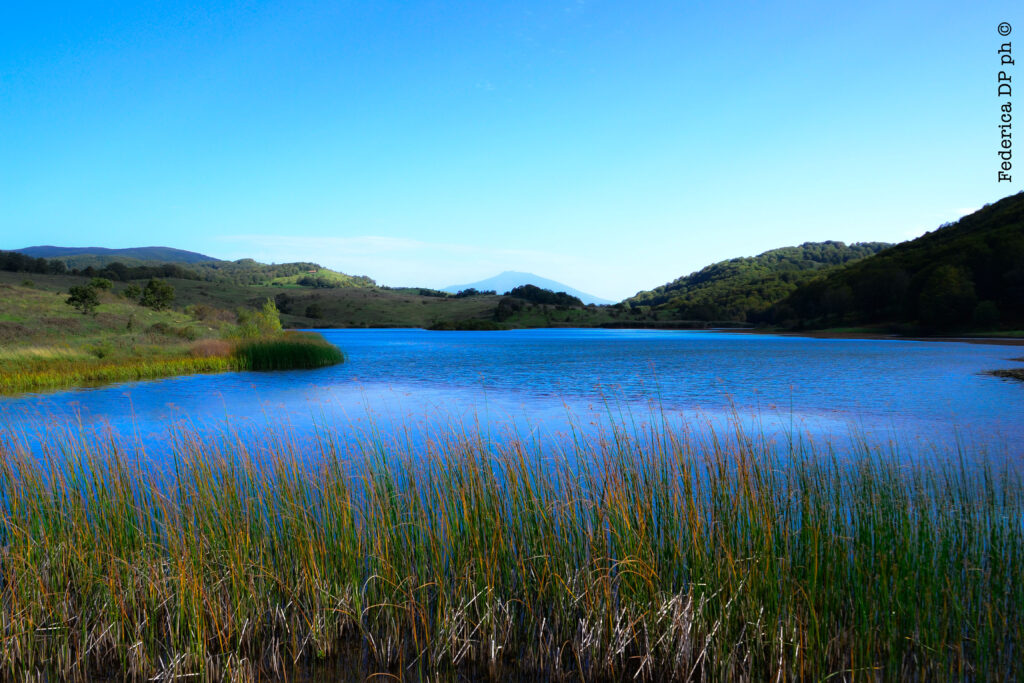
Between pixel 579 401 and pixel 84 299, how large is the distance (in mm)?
34594

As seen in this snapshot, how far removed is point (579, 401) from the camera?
18.6 meters

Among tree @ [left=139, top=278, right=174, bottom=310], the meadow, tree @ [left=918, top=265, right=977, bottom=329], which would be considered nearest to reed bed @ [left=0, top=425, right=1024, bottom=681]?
the meadow

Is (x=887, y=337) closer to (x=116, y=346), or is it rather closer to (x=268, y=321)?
(x=268, y=321)

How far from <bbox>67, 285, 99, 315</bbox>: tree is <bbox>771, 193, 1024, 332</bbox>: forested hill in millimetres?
70945

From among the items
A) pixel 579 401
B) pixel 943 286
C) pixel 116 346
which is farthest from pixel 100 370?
pixel 943 286

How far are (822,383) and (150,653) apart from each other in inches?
963

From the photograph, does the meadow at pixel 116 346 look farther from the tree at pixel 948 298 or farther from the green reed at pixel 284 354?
the tree at pixel 948 298

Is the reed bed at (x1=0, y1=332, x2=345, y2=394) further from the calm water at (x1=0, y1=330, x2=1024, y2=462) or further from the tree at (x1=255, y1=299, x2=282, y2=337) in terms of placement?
the tree at (x1=255, y1=299, x2=282, y2=337)

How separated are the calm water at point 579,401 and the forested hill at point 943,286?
29.2m

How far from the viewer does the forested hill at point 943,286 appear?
181ft

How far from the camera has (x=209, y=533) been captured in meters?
4.86

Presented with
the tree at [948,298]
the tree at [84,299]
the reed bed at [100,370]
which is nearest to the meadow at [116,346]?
the reed bed at [100,370]

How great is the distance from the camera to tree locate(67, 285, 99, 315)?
120ft

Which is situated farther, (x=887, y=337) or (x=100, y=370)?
(x=887, y=337)
